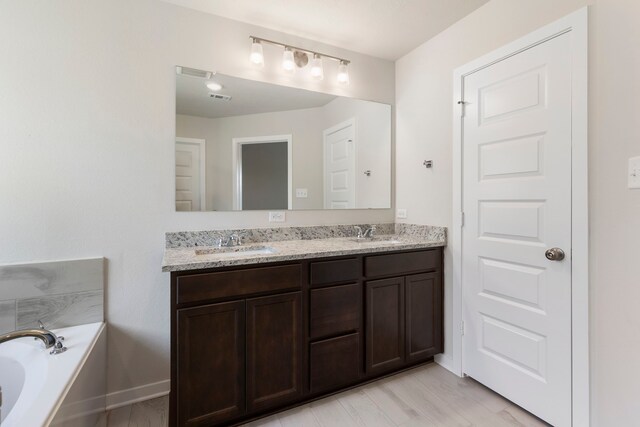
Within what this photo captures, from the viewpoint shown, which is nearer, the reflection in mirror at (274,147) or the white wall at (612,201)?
the white wall at (612,201)

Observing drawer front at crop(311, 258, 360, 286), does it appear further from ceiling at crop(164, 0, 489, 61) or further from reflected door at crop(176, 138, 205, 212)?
ceiling at crop(164, 0, 489, 61)

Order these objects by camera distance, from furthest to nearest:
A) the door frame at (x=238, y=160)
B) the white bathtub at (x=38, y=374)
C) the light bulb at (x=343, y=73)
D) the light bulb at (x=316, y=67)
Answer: the light bulb at (x=343, y=73)
the light bulb at (x=316, y=67)
the door frame at (x=238, y=160)
the white bathtub at (x=38, y=374)

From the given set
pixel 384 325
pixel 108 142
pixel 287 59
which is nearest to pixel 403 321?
pixel 384 325

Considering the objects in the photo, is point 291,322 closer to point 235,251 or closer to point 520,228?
point 235,251

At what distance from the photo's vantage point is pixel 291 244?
2.05 m

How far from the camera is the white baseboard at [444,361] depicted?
6.83 feet

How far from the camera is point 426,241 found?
211 cm

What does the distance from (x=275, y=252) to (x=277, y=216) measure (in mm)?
529

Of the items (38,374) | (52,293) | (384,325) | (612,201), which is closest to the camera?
(38,374)

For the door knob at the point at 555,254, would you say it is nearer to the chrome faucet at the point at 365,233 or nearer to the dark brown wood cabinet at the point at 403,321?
the dark brown wood cabinet at the point at 403,321

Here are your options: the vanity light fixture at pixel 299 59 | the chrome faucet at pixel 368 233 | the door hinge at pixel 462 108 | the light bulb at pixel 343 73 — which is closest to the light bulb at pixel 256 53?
the vanity light fixture at pixel 299 59

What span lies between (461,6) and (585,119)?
1.06 m

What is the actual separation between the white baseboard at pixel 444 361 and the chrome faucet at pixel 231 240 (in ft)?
5.50

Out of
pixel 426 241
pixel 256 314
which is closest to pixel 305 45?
pixel 426 241
